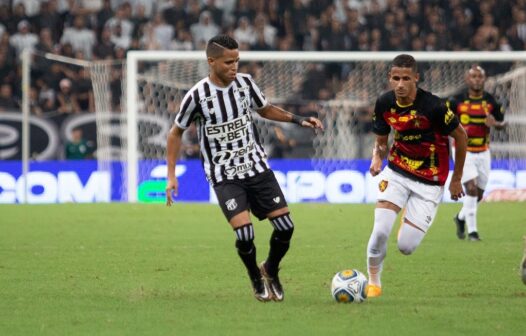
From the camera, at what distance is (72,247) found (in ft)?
47.3

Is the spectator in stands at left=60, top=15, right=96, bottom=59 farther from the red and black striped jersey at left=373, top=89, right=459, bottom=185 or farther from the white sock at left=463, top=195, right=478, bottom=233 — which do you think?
the red and black striped jersey at left=373, top=89, right=459, bottom=185

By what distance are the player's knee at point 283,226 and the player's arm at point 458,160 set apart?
4.45 ft

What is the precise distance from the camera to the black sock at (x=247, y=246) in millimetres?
9156

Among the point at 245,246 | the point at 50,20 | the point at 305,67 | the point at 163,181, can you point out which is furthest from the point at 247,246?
the point at 50,20

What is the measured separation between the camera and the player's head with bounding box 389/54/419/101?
9.18 meters

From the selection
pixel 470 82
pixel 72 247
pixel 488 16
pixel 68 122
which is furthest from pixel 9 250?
pixel 488 16

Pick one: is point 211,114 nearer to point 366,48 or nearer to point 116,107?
point 116,107

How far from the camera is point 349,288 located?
9094 mm

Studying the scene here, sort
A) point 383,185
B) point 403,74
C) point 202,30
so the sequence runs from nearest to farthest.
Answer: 1. point 403,74
2. point 383,185
3. point 202,30

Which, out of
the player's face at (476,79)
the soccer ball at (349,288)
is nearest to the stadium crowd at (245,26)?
the player's face at (476,79)

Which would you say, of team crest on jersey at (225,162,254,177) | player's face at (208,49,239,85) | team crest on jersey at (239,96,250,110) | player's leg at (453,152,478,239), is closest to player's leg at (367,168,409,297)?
team crest on jersey at (225,162,254,177)

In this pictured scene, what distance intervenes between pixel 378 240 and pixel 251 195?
1.15m

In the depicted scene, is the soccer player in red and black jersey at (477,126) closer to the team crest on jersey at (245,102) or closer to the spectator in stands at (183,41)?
the team crest on jersey at (245,102)

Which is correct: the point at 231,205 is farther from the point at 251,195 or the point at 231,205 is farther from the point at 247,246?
the point at 247,246
